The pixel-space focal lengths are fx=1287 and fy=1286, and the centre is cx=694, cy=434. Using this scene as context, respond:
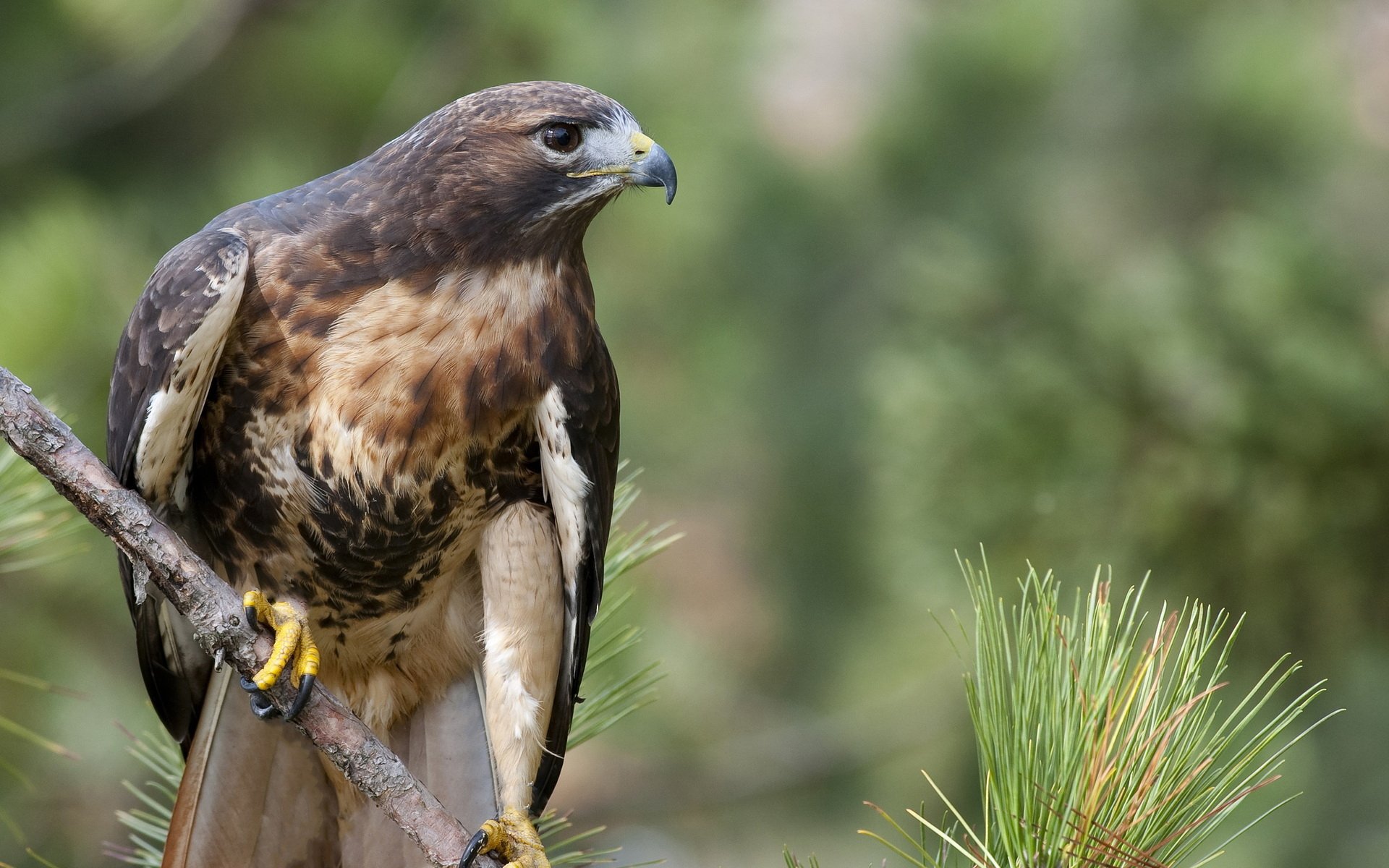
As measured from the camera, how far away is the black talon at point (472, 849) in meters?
2.34

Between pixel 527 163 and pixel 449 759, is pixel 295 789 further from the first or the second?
pixel 527 163

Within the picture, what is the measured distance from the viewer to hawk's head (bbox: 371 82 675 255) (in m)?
2.86

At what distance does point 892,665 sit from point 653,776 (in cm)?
152

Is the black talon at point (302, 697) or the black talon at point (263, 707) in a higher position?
the black talon at point (263, 707)

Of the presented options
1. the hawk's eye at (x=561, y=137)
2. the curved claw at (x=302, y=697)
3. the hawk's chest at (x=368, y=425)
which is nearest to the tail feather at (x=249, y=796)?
the hawk's chest at (x=368, y=425)

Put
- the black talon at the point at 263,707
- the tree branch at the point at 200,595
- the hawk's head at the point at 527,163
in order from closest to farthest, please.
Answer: the tree branch at the point at 200,595 → the black talon at the point at 263,707 → the hawk's head at the point at 527,163

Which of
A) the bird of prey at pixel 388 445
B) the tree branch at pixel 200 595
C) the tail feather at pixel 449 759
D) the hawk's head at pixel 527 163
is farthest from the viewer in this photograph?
the tail feather at pixel 449 759

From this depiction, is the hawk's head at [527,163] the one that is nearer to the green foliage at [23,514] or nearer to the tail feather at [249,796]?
the green foliage at [23,514]

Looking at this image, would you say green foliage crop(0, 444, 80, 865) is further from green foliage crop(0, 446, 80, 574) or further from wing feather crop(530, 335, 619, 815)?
wing feather crop(530, 335, 619, 815)

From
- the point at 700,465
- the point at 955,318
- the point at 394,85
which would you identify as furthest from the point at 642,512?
the point at 955,318

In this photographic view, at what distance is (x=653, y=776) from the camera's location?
5.86m

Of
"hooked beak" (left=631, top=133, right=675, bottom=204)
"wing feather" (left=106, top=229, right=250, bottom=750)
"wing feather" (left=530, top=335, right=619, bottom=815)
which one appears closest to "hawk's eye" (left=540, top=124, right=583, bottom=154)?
"hooked beak" (left=631, top=133, right=675, bottom=204)

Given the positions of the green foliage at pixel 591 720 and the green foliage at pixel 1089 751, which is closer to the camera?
the green foliage at pixel 1089 751

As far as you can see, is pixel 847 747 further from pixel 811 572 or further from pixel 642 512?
pixel 642 512
